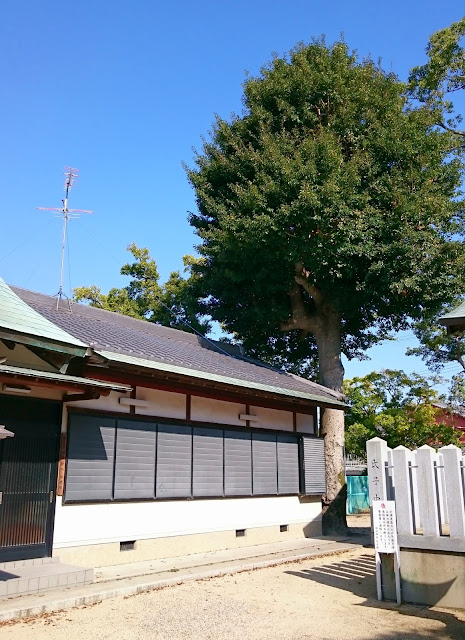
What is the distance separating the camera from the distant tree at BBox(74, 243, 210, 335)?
82.9ft

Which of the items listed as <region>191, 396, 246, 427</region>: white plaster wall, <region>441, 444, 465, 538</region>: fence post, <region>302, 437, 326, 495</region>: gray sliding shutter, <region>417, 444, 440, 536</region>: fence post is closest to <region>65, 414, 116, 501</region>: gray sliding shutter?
<region>191, 396, 246, 427</region>: white plaster wall

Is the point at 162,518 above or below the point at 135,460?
below

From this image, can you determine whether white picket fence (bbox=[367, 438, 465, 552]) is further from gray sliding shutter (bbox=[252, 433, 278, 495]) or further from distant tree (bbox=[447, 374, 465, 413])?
distant tree (bbox=[447, 374, 465, 413])

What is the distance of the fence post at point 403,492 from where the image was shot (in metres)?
7.84

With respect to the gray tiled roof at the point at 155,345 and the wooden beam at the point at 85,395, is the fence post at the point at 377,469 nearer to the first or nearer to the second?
the gray tiled roof at the point at 155,345

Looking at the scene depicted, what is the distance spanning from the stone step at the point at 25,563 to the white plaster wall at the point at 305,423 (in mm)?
8137

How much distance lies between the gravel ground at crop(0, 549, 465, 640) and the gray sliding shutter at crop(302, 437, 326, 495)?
6020 millimetres

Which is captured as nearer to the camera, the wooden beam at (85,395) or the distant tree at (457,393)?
the wooden beam at (85,395)

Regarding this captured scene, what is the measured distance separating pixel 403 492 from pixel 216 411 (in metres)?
5.51

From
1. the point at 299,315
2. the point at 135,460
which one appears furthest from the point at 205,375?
the point at 299,315

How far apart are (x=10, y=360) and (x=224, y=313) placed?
40.6 feet

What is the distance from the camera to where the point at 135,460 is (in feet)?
34.3

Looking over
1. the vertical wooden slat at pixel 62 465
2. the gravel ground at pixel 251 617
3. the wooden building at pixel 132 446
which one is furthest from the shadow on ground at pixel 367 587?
the vertical wooden slat at pixel 62 465

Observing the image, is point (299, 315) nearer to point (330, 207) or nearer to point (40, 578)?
point (330, 207)
